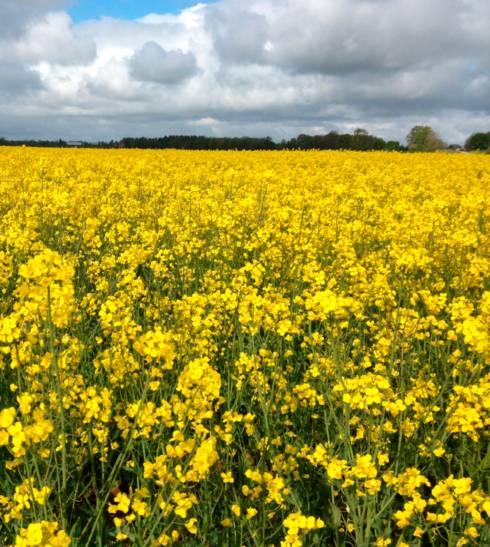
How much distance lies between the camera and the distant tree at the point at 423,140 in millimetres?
42656

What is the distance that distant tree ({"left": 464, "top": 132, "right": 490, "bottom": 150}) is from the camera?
4619 cm

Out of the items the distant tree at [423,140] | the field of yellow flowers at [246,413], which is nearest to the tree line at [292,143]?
the distant tree at [423,140]

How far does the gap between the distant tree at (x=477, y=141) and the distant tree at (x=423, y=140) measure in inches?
172

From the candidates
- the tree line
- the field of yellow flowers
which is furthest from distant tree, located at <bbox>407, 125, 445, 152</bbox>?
the field of yellow flowers

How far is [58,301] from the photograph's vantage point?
2.47 metres

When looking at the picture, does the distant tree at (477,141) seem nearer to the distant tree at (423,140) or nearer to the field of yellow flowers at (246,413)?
the distant tree at (423,140)

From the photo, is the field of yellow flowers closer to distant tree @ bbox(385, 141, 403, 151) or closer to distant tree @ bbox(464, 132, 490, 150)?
distant tree @ bbox(385, 141, 403, 151)

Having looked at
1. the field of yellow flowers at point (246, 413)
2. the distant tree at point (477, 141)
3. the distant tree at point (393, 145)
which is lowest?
the field of yellow flowers at point (246, 413)

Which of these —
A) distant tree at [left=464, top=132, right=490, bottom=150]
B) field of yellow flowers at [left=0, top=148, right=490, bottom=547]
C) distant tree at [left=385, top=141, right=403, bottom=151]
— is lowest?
field of yellow flowers at [left=0, top=148, right=490, bottom=547]

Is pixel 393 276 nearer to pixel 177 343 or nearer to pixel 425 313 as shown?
pixel 425 313

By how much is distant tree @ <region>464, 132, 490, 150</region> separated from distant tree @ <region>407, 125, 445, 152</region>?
4356mm

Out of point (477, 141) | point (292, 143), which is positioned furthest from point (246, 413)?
point (477, 141)

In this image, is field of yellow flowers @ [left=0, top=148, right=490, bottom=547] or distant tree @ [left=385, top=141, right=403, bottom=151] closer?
field of yellow flowers @ [left=0, top=148, right=490, bottom=547]

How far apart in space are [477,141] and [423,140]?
6.84 meters
